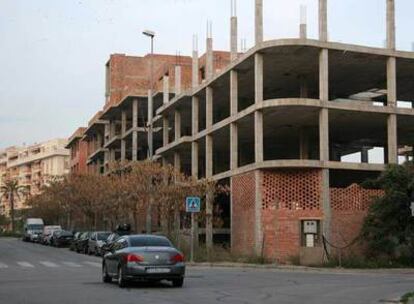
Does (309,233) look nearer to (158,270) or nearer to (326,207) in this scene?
(326,207)

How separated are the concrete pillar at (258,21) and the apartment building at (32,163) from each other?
4548 inches

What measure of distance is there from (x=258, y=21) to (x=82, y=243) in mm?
20565

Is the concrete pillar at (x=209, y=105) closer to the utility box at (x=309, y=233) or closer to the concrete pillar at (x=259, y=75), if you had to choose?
the concrete pillar at (x=259, y=75)

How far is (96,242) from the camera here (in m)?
45.5

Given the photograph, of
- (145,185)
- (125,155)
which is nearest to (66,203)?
(125,155)

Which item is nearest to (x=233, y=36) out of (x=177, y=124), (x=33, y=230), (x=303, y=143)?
(x=303, y=143)

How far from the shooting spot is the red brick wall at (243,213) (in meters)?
38.0

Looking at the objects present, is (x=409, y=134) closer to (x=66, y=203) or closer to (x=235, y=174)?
(x=235, y=174)

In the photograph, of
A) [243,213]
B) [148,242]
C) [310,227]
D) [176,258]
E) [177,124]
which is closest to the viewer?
[176,258]

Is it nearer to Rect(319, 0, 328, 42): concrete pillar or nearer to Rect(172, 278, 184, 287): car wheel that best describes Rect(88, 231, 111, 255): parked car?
Rect(319, 0, 328, 42): concrete pillar

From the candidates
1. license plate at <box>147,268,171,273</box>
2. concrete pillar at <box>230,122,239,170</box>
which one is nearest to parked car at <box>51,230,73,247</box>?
concrete pillar at <box>230,122,239,170</box>

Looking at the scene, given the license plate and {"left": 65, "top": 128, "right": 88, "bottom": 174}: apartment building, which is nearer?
the license plate

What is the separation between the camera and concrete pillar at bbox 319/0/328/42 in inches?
1470

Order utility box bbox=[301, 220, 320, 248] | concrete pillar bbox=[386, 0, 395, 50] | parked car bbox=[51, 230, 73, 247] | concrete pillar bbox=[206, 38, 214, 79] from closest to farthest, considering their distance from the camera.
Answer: utility box bbox=[301, 220, 320, 248]
concrete pillar bbox=[386, 0, 395, 50]
concrete pillar bbox=[206, 38, 214, 79]
parked car bbox=[51, 230, 73, 247]
